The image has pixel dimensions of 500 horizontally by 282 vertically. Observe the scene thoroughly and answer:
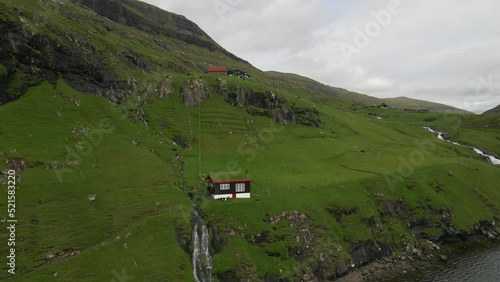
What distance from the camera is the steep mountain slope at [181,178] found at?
6266 cm

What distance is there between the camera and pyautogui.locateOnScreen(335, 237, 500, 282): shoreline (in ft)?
232

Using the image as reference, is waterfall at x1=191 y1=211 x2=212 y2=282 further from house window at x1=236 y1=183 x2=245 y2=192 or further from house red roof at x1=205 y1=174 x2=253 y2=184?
house window at x1=236 y1=183 x2=245 y2=192

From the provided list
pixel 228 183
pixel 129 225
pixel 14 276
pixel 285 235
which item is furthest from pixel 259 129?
pixel 14 276

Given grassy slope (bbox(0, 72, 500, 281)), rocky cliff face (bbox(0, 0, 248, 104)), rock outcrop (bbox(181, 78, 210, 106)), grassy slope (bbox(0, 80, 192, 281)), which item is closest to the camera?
grassy slope (bbox(0, 80, 192, 281))

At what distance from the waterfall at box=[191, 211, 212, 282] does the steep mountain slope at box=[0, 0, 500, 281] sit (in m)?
1.48

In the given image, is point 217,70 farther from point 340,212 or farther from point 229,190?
point 340,212

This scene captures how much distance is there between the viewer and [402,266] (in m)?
75.6

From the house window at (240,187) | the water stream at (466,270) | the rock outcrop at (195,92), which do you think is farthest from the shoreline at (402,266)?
the rock outcrop at (195,92)

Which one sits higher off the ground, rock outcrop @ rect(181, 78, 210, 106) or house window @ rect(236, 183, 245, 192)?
rock outcrop @ rect(181, 78, 210, 106)

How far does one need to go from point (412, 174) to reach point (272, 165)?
44066 mm

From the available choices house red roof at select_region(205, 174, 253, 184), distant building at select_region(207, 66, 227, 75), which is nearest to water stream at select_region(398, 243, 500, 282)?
house red roof at select_region(205, 174, 253, 184)

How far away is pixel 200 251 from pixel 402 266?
4582 centimetres

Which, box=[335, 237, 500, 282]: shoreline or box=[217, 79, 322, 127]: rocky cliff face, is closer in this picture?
box=[335, 237, 500, 282]: shoreline

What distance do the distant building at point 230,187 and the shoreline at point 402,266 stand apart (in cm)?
2907
